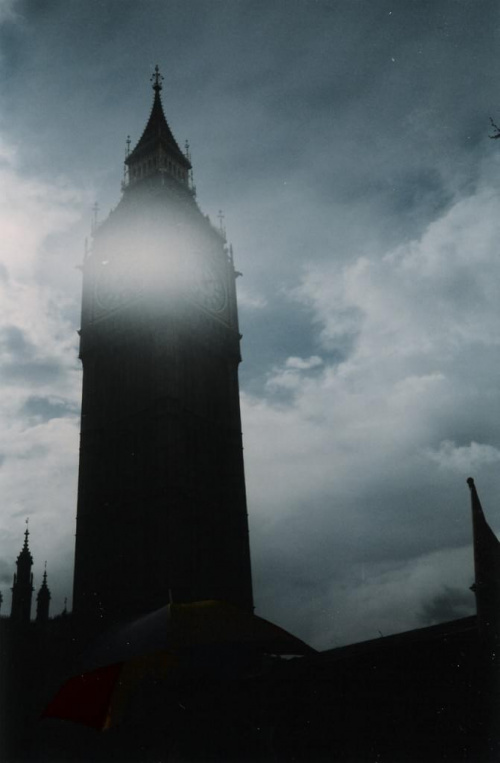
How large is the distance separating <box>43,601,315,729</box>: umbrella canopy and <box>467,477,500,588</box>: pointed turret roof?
12.9 feet

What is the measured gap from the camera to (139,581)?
142ft

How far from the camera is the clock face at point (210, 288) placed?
52.7 m

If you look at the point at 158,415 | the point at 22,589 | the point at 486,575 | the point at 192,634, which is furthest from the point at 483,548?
the point at 22,589

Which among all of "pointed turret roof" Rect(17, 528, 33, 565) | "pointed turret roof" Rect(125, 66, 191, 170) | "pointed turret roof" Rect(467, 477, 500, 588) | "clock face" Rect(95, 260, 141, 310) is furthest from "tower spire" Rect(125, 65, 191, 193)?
"pointed turret roof" Rect(467, 477, 500, 588)

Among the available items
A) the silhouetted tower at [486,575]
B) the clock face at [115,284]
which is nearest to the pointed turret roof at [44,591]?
the clock face at [115,284]

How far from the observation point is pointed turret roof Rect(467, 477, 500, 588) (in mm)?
14023

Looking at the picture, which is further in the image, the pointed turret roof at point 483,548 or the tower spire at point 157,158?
the tower spire at point 157,158

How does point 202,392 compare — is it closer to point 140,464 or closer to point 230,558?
point 140,464

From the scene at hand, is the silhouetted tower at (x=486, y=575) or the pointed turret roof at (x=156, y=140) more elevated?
the pointed turret roof at (x=156, y=140)

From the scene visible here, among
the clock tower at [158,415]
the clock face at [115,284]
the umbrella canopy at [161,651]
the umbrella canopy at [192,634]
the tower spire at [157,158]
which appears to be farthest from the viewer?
the tower spire at [157,158]

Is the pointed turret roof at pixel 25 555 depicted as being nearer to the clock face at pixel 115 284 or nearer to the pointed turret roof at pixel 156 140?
the clock face at pixel 115 284

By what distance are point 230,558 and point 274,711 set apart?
27.8m

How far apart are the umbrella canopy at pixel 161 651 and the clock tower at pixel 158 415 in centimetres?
3003

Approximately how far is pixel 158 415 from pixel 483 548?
34522 mm
